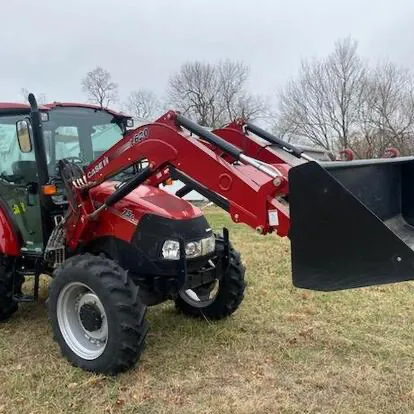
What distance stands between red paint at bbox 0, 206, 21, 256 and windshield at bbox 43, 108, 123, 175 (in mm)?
675

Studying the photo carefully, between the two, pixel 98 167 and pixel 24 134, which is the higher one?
pixel 24 134

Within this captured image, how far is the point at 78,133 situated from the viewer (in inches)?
204

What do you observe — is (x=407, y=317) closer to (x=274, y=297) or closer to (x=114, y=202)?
(x=274, y=297)

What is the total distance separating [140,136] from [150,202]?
26.2 inches

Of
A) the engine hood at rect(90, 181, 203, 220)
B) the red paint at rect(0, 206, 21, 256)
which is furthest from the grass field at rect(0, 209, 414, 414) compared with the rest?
the engine hood at rect(90, 181, 203, 220)

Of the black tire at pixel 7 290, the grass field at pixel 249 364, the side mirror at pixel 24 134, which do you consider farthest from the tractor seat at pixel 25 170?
the grass field at pixel 249 364

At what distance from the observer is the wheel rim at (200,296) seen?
5.26 metres

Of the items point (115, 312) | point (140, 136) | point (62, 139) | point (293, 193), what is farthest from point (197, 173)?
point (62, 139)

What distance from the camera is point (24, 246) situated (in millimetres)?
4980

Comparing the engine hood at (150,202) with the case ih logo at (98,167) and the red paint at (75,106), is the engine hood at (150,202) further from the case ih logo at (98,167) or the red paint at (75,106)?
the red paint at (75,106)

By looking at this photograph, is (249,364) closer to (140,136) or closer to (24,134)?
(140,136)

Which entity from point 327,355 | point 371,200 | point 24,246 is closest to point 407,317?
point 327,355

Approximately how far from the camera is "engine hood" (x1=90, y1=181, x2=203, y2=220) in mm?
4375

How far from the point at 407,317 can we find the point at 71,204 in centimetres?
347
